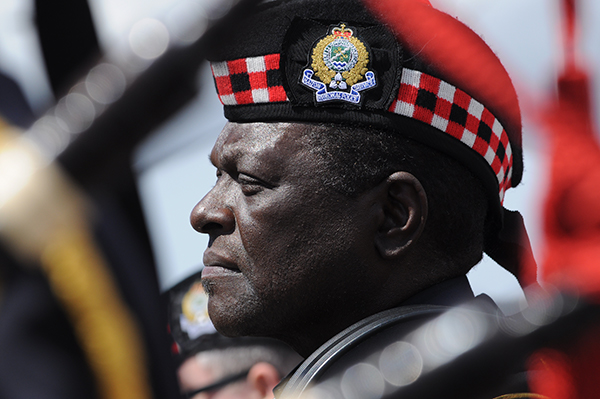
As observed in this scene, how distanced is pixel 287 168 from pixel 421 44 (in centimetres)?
57

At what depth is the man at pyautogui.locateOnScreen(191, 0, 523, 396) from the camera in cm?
230

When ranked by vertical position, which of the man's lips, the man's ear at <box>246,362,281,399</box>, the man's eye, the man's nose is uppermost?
the man's eye

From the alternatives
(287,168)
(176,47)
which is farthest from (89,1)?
(287,168)

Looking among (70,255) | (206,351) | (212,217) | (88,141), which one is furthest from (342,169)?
(206,351)

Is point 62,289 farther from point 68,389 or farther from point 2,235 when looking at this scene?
point 2,235

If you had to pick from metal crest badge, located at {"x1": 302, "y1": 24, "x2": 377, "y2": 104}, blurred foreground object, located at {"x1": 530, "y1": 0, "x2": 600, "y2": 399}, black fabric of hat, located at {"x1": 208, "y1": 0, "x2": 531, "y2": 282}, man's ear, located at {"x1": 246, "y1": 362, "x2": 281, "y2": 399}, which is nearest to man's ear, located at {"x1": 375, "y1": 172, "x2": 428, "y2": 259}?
black fabric of hat, located at {"x1": 208, "y1": 0, "x2": 531, "y2": 282}

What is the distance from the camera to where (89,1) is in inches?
34.5

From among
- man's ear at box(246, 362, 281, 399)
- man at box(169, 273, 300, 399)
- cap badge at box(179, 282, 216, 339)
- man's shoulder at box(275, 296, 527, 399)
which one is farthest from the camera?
cap badge at box(179, 282, 216, 339)

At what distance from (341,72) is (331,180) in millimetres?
341

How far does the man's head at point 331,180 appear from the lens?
7.55ft

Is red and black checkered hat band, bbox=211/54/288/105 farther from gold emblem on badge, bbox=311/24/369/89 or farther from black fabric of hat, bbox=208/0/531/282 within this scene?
gold emblem on badge, bbox=311/24/369/89

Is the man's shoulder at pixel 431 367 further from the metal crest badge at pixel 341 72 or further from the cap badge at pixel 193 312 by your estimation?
the cap badge at pixel 193 312

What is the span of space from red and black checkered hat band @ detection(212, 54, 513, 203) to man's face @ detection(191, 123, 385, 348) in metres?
0.14

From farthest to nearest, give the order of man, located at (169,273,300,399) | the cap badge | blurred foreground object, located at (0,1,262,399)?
the cap badge → man, located at (169,273,300,399) → blurred foreground object, located at (0,1,262,399)
